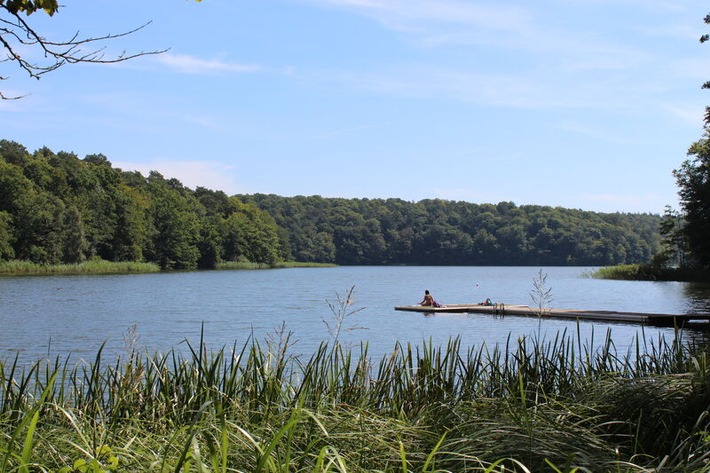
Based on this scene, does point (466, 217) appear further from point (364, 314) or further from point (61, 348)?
point (61, 348)

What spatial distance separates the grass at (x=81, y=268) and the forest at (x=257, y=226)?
0.82 m

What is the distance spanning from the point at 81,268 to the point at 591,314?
175ft

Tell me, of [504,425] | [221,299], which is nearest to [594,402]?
[504,425]

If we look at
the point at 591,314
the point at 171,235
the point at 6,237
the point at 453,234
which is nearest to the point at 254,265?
the point at 171,235

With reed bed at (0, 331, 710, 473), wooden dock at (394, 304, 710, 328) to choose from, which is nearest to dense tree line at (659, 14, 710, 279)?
wooden dock at (394, 304, 710, 328)

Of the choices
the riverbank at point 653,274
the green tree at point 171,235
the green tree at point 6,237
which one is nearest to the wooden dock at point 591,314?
the riverbank at point 653,274

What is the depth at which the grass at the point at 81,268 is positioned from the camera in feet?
199

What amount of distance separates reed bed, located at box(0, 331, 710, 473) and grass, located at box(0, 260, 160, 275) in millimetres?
60155

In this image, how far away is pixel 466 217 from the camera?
473 ft

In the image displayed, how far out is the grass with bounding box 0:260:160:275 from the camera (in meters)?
60.7

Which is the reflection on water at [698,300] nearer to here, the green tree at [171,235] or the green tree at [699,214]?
the green tree at [699,214]

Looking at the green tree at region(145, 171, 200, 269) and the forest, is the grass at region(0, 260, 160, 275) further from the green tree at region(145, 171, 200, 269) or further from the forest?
the green tree at region(145, 171, 200, 269)

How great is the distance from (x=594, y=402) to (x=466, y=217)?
141m

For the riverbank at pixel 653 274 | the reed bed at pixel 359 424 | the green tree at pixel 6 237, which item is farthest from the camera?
the green tree at pixel 6 237
